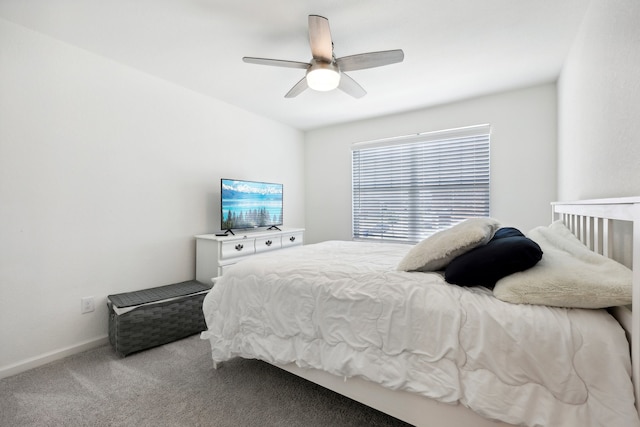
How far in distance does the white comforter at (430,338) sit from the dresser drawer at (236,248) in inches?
38.5

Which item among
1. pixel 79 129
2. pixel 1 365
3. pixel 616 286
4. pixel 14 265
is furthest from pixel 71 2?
pixel 616 286

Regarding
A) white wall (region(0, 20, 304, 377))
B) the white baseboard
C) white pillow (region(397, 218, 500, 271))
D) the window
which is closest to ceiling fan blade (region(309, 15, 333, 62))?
white pillow (region(397, 218, 500, 271))

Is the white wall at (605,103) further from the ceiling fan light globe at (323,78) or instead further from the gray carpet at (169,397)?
the gray carpet at (169,397)

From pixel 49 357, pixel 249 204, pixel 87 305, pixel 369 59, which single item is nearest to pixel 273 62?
pixel 369 59

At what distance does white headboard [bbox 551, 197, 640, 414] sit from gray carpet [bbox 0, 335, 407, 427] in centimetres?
104

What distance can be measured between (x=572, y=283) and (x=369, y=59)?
67.4 inches

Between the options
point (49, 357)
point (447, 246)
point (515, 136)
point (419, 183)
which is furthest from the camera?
point (419, 183)

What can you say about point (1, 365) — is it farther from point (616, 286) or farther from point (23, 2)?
point (616, 286)

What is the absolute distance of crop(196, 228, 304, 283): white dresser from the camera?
8.94 feet

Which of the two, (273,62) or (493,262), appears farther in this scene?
(273,62)

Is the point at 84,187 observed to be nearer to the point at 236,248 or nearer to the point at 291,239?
the point at 236,248

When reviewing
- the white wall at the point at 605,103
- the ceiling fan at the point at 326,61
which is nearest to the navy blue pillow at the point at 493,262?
the white wall at the point at 605,103

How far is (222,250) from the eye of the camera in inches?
107

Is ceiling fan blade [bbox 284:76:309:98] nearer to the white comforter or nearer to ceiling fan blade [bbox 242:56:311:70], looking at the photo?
ceiling fan blade [bbox 242:56:311:70]
